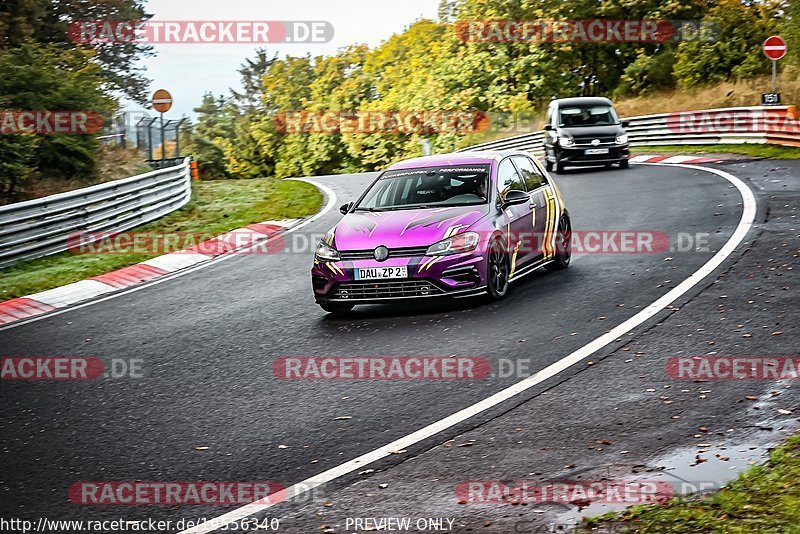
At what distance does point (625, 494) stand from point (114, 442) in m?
3.64

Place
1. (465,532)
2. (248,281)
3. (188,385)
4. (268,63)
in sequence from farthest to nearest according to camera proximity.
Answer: (268,63) < (248,281) < (188,385) < (465,532)

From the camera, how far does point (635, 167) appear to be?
26891mm

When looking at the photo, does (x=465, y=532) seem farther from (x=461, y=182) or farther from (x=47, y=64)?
(x=47, y=64)

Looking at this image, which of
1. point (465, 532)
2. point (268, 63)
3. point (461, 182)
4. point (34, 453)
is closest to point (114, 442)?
point (34, 453)

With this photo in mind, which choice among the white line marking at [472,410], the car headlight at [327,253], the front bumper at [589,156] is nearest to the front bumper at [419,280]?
the car headlight at [327,253]

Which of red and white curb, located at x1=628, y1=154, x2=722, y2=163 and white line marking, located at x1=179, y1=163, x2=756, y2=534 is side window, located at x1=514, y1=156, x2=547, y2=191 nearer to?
white line marking, located at x1=179, y1=163, x2=756, y2=534

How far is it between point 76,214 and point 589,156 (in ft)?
44.7

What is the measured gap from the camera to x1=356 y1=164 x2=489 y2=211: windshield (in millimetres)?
11422

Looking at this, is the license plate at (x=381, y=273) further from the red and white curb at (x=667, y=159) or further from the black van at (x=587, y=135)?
the red and white curb at (x=667, y=159)

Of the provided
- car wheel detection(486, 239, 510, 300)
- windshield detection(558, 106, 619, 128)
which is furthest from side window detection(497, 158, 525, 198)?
windshield detection(558, 106, 619, 128)

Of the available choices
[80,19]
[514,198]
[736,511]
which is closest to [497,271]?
[514,198]

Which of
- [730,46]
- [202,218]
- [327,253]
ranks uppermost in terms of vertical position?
[730,46]

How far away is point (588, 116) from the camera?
26891mm

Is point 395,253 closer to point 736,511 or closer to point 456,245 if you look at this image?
point 456,245
